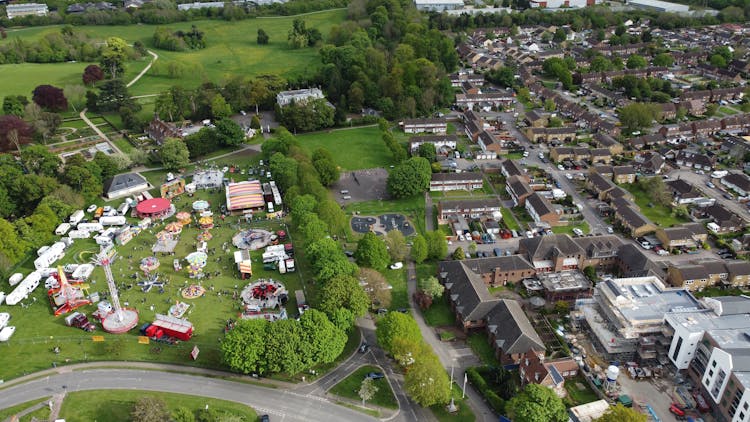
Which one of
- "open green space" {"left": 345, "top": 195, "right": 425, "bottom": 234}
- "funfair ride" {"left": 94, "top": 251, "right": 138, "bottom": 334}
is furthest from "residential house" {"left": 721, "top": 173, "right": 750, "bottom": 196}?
"funfair ride" {"left": 94, "top": 251, "right": 138, "bottom": 334}

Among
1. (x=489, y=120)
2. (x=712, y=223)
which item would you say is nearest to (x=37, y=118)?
(x=489, y=120)

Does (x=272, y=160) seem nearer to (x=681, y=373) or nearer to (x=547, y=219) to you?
(x=547, y=219)

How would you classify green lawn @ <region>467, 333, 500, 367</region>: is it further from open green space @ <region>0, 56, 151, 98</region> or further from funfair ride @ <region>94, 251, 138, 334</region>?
open green space @ <region>0, 56, 151, 98</region>

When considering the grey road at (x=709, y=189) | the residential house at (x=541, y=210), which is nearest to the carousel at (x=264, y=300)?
the residential house at (x=541, y=210)

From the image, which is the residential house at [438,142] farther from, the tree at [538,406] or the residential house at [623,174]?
the tree at [538,406]

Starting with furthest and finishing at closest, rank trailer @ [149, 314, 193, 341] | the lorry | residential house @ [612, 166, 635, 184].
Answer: residential house @ [612, 166, 635, 184] < the lorry < trailer @ [149, 314, 193, 341]

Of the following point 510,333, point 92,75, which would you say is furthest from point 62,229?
point 92,75
